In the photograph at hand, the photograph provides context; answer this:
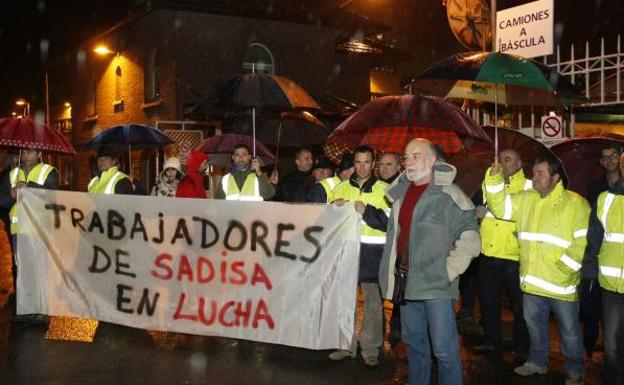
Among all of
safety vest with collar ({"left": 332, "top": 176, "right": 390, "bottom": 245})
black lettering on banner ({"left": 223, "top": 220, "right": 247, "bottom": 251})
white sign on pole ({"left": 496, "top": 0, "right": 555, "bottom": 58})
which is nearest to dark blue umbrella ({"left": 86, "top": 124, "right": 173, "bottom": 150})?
black lettering on banner ({"left": 223, "top": 220, "right": 247, "bottom": 251})

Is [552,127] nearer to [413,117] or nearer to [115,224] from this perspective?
[413,117]

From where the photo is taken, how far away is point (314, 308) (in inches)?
223

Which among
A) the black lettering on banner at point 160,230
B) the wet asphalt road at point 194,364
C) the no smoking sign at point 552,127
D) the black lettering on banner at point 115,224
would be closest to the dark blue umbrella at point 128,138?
the black lettering on banner at point 115,224

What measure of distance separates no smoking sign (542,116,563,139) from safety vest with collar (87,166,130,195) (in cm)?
535

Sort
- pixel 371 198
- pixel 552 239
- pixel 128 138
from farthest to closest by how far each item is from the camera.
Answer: pixel 128 138 < pixel 371 198 < pixel 552 239

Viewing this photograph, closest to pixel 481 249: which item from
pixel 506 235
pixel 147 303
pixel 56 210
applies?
pixel 506 235

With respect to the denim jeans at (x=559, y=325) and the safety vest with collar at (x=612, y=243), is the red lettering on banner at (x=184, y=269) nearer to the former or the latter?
the denim jeans at (x=559, y=325)

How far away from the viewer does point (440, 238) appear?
4445 mm

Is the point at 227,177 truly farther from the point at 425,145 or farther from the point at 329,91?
the point at 329,91

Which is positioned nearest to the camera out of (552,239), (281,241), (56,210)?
(552,239)

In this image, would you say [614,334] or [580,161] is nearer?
[614,334]

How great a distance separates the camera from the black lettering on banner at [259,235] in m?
5.91

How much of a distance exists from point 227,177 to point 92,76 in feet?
57.6

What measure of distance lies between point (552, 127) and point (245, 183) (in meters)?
4.17
